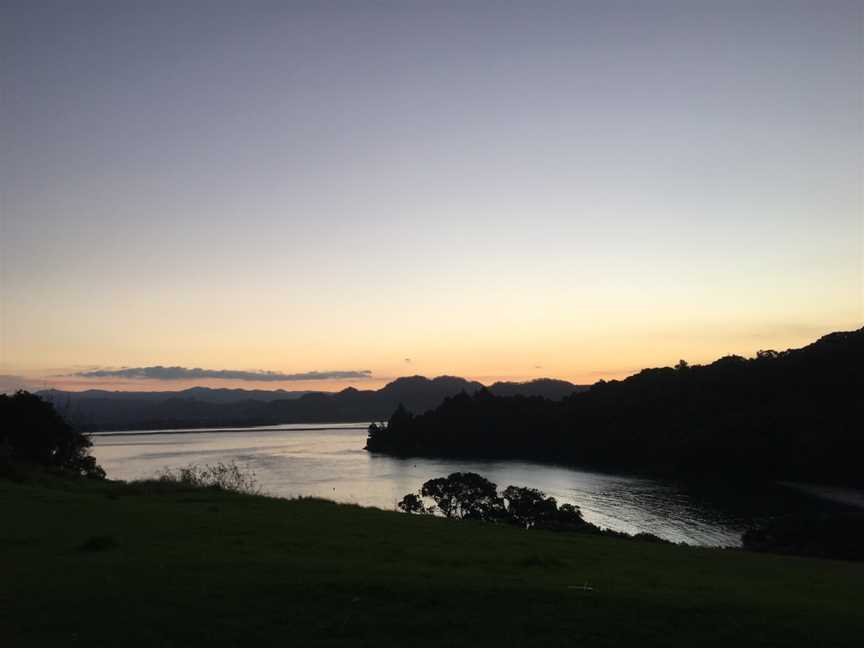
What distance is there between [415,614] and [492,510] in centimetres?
5179

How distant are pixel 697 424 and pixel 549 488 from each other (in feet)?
131

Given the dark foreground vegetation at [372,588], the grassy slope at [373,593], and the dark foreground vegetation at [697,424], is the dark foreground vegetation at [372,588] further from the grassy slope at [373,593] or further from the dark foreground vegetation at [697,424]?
the dark foreground vegetation at [697,424]

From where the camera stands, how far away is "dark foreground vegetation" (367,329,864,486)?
94062mm

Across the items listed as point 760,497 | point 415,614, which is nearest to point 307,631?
point 415,614

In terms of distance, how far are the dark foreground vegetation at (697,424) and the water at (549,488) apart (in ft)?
33.1

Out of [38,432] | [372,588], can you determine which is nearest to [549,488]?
[38,432]

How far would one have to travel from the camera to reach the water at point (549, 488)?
63.7 meters

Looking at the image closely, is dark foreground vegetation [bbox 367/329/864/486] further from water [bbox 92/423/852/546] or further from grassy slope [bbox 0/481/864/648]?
grassy slope [bbox 0/481/864/648]

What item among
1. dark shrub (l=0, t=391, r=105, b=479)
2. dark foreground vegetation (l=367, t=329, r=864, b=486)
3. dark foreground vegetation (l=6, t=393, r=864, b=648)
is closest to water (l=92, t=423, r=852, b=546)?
dark foreground vegetation (l=367, t=329, r=864, b=486)

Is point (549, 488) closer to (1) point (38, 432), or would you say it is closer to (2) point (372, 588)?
(1) point (38, 432)

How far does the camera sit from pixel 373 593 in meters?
9.28

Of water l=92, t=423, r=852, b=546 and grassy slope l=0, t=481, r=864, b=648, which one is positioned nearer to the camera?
grassy slope l=0, t=481, r=864, b=648

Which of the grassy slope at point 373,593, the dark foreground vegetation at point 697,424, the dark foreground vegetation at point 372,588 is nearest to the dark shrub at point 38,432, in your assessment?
the dark foreground vegetation at point 372,588

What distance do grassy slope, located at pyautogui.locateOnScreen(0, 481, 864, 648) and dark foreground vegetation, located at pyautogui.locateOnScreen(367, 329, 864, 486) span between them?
288 ft
